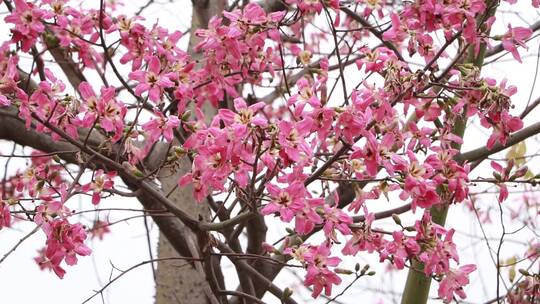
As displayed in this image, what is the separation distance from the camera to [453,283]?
2092 millimetres

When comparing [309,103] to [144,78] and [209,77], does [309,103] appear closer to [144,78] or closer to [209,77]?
[144,78]

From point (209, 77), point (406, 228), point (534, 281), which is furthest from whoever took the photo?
point (209, 77)

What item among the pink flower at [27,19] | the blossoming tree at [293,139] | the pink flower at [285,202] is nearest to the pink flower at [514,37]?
the blossoming tree at [293,139]

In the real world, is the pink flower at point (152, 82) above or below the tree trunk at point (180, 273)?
below

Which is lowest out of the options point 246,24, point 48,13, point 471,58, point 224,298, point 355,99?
point 224,298

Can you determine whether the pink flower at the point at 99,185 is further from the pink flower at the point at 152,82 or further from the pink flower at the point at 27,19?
the pink flower at the point at 27,19

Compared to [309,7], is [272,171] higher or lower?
lower

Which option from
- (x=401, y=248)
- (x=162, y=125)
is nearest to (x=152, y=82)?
(x=162, y=125)

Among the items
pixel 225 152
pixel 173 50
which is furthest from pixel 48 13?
pixel 225 152

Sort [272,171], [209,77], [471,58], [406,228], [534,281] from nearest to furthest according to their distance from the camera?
[272,171]
[406,228]
[534,281]
[209,77]
[471,58]

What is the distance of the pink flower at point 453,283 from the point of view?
2.09m

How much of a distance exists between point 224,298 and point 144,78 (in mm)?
788

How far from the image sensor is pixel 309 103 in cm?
182

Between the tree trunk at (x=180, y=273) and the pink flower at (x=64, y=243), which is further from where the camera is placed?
the tree trunk at (x=180, y=273)
